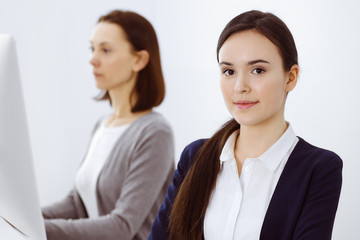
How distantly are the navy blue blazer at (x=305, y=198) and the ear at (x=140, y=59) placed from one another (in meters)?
0.93

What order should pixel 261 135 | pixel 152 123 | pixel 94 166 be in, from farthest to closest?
pixel 94 166, pixel 152 123, pixel 261 135

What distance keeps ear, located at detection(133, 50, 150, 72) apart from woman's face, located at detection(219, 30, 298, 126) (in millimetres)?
823

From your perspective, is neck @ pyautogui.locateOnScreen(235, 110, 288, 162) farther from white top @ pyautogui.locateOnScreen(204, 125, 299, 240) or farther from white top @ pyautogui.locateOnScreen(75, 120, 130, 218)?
white top @ pyautogui.locateOnScreen(75, 120, 130, 218)

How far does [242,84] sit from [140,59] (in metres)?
0.89

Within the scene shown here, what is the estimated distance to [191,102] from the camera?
8.95ft

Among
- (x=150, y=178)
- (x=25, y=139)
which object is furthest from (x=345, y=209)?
(x=25, y=139)

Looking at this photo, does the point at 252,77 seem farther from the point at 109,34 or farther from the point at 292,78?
the point at 109,34

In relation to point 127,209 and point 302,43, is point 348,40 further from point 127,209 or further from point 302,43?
point 127,209

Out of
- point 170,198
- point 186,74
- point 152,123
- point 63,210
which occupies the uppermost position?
point 186,74

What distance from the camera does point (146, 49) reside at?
1.89 metres

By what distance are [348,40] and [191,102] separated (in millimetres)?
1283

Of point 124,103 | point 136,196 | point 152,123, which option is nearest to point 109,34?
point 124,103

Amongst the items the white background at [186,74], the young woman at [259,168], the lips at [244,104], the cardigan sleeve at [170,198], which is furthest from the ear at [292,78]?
the white background at [186,74]

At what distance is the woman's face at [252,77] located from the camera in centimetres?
106
